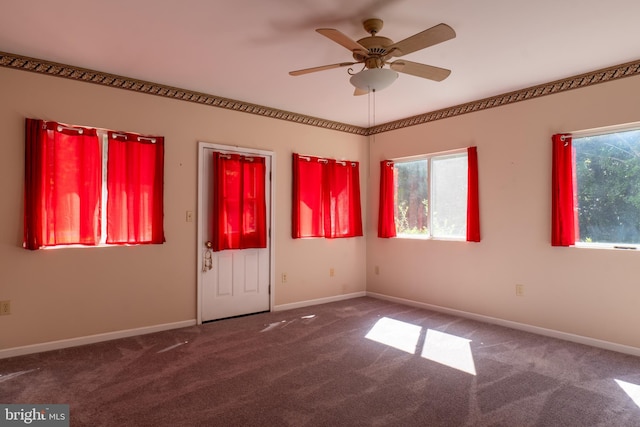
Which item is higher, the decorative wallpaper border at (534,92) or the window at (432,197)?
the decorative wallpaper border at (534,92)

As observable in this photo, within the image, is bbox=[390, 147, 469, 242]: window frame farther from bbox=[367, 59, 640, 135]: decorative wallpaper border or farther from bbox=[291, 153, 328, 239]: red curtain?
bbox=[291, 153, 328, 239]: red curtain

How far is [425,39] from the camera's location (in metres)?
2.33

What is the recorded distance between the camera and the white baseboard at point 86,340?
3.22 meters

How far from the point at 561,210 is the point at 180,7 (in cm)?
384

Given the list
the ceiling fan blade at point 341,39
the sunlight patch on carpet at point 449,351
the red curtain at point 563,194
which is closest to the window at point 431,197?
the red curtain at point 563,194

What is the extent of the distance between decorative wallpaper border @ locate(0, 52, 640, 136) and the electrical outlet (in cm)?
206

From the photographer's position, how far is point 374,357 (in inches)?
128

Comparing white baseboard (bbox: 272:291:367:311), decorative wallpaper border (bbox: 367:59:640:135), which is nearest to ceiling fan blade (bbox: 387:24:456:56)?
decorative wallpaper border (bbox: 367:59:640:135)

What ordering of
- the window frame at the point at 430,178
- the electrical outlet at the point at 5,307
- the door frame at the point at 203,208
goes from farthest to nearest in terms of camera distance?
1. the window frame at the point at 430,178
2. the door frame at the point at 203,208
3. the electrical outlet at the point at 5,307

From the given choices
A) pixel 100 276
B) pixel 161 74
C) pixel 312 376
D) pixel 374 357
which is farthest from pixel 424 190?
pixel 100 276

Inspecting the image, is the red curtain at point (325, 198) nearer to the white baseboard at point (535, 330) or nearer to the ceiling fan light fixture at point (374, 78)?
the white baseboard at point (535, 330)

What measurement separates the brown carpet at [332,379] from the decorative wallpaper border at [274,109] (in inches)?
101

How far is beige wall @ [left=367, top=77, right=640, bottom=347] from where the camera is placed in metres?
3.45

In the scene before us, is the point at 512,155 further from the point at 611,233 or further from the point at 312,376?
the point at 312,376
